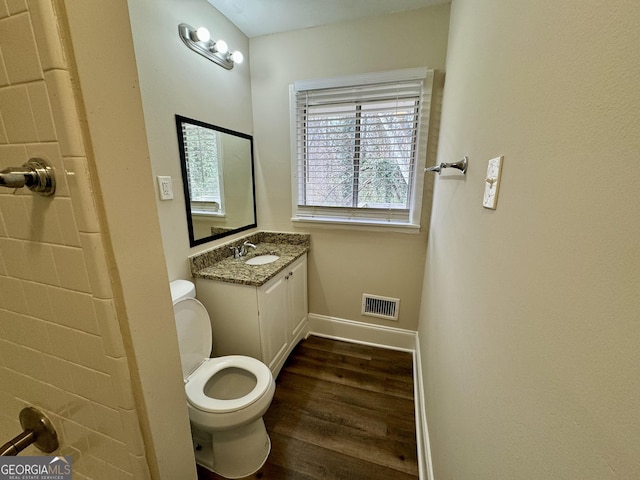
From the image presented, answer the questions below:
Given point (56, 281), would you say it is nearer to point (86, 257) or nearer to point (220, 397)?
point (86, 257)

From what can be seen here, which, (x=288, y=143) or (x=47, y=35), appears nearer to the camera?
(x=47, y=35)

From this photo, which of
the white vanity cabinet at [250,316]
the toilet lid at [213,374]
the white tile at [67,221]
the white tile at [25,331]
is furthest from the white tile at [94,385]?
the white vanity cabinet at [250,316]

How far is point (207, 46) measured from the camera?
155 cm

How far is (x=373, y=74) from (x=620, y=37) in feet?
5.63

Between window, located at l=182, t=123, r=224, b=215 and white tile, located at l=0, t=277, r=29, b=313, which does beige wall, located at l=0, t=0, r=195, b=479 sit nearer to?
white tile, located at l=0, t=277, r=29, b=313

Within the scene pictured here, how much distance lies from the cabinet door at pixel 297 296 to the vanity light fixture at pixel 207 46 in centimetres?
148

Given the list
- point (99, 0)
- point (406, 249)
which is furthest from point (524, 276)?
point (406, 249)

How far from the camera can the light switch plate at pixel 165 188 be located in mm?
1352

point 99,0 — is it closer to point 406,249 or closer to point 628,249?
point 628,249

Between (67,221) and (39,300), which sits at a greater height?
(67,221)

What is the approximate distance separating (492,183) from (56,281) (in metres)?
1.07

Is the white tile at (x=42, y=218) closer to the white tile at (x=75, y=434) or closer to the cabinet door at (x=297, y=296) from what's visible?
the white tile at (x=75, y=434)

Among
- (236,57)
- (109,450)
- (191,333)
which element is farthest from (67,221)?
(236,57)

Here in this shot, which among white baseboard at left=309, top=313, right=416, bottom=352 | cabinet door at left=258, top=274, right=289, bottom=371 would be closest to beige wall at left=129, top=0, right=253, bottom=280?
cabinet door at left=258, top=274, right=289, bottom=371
